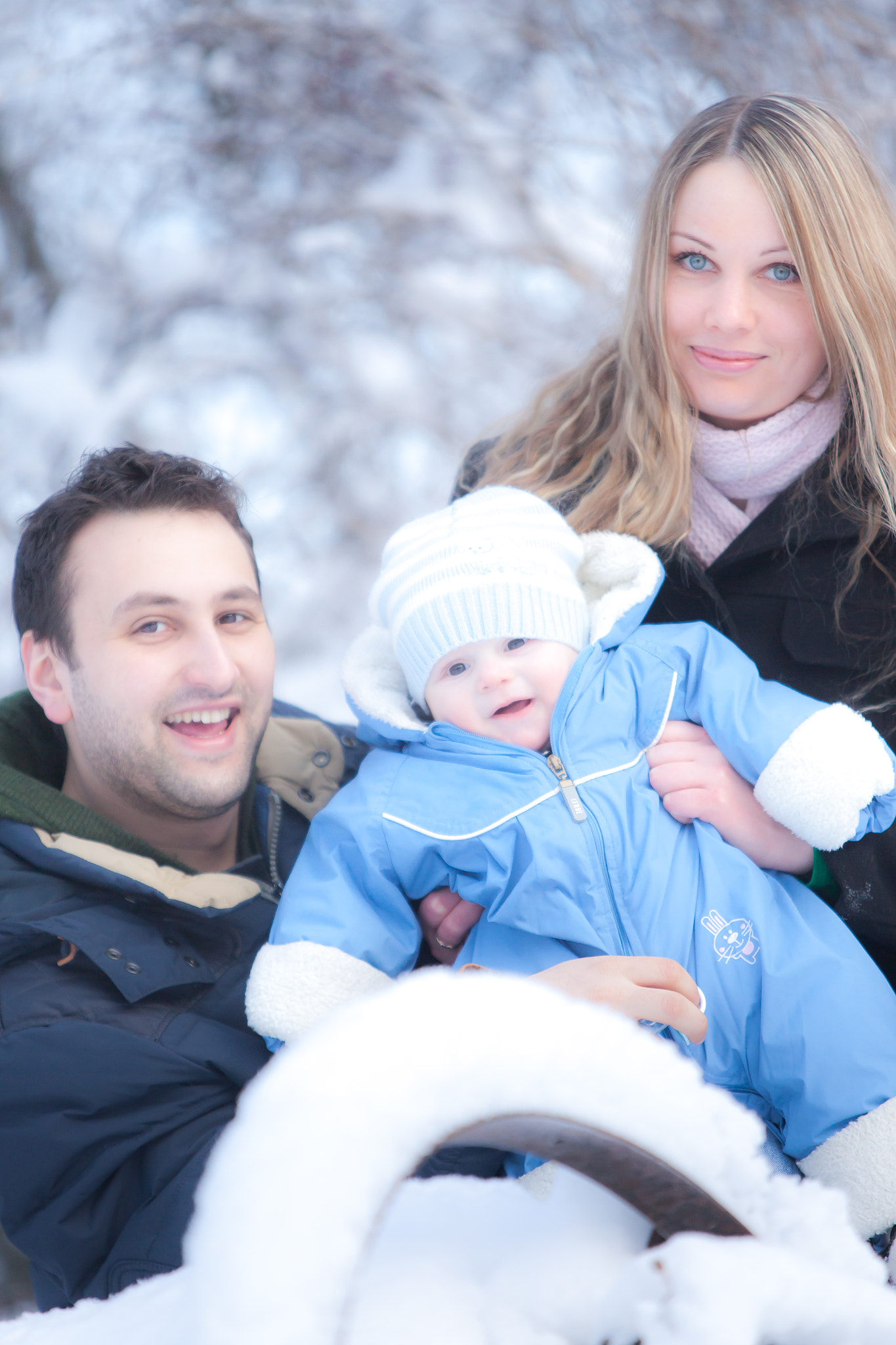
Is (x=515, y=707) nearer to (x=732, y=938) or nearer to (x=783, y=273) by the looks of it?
(x=732, y=938)

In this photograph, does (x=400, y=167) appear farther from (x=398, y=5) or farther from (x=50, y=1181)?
(x=50, y=1181)

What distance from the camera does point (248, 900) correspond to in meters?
1.65

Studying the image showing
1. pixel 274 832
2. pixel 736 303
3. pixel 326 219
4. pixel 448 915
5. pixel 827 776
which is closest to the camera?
pixel 827 776

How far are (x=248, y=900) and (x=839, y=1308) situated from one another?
47.1 inches

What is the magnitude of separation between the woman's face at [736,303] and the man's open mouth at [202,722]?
104 centimetres

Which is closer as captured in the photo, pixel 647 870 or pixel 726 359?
pixel 647 870

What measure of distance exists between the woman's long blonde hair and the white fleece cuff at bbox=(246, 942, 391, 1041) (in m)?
0.94

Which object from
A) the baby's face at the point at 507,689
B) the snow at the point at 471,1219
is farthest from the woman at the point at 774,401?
the snow at the point at 471,1219

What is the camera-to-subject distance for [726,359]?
185 cm

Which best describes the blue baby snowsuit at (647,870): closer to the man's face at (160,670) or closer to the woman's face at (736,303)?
the man's face at (160,670)

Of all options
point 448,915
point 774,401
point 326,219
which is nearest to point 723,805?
point 448,915

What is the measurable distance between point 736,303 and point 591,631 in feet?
2.07

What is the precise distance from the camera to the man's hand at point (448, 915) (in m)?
1.53

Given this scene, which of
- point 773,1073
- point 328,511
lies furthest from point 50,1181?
point 328,511
